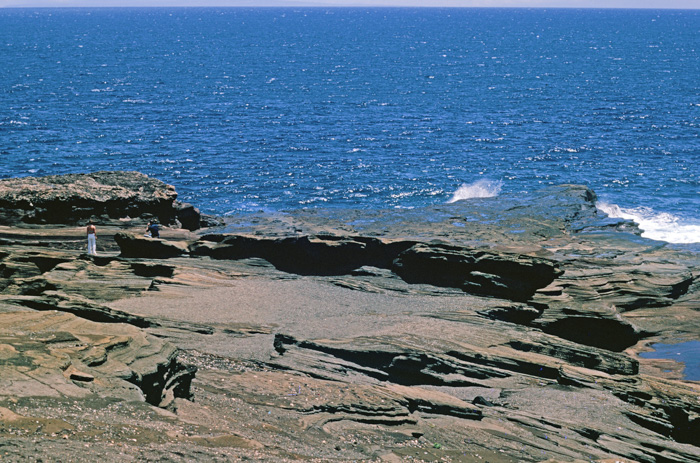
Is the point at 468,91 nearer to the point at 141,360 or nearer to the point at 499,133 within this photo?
the point at 499,133

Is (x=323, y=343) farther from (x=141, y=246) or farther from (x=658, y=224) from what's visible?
(x=658, y=224)

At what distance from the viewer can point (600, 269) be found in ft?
116

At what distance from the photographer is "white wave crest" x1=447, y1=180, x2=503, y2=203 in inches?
2312

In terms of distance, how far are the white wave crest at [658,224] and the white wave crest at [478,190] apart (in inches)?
330

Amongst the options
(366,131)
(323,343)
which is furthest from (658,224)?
(366,131)

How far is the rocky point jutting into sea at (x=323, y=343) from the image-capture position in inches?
719

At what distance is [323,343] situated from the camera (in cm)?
2514

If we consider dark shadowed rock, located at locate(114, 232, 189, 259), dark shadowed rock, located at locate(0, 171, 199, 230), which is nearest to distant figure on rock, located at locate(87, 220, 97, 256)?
dark shadowed rock, located at locate(114, 232, 189, 259)

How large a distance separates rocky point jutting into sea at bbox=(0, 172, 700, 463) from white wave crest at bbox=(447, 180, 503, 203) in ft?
57.7

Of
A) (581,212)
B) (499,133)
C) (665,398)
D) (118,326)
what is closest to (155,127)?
(499,133)

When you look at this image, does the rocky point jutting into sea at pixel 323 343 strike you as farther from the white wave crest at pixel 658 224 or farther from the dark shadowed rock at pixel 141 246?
the white wave crest at pixel 658 224

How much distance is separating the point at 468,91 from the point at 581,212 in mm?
69543

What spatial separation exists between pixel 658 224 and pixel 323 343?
117 ft

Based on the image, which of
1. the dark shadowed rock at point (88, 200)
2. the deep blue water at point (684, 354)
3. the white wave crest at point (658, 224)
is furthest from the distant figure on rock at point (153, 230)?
the white wave crest at point (658, 224)
